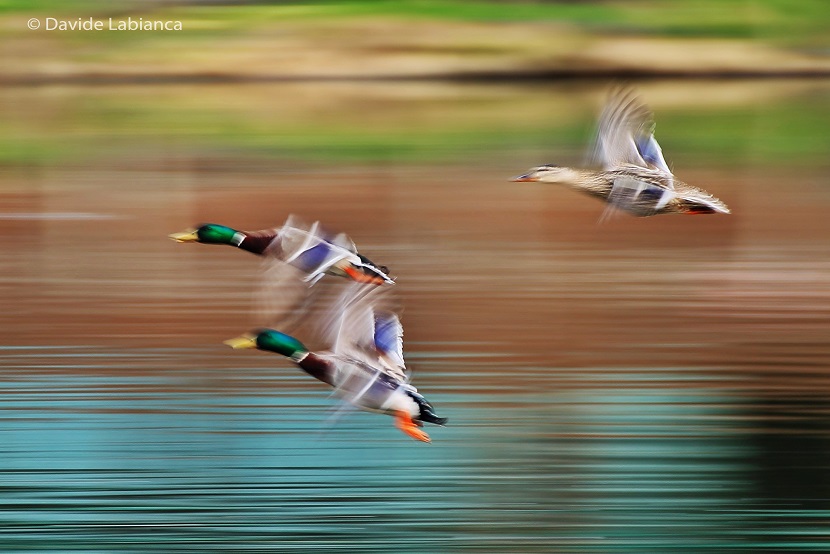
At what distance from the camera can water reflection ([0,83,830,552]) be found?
615 cm

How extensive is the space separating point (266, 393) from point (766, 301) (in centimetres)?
357

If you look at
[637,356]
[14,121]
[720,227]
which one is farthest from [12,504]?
[14,121]

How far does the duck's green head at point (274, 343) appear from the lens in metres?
6.32

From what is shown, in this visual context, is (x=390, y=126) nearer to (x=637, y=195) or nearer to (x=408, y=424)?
(x=637, y=195)

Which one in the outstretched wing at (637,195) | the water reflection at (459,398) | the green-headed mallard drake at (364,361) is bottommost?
the water reflection at (459,398)

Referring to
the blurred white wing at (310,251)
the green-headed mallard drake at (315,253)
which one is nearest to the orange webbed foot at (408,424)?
the green-headed mallard drake at (315,253)

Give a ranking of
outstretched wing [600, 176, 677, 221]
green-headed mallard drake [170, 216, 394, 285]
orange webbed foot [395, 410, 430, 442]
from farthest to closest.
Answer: outstretched wing [600, 176, 677, 221]
green-headed mallard drake [170, 216, 394, 285]
orange webbed foot [395, 410, 430, 442]

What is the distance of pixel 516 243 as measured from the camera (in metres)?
12.0

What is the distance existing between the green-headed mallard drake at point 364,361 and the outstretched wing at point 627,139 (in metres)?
1.41

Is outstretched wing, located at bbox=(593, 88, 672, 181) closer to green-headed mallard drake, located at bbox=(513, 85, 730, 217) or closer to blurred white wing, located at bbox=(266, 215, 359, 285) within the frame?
green-headed mallard drake, located at bbox=(513, 85, 730, 217)

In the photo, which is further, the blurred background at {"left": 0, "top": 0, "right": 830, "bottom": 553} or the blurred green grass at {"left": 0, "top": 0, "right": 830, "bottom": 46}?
the blurred green grass at {"left": 0, "top": 0, "right": 830, "bottom": 46}

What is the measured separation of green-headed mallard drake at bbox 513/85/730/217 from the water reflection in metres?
0.97

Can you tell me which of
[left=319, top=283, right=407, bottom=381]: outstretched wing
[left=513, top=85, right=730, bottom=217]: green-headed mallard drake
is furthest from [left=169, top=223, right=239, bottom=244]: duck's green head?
[left=513, top=85, right=730, bottom=217]: green-headed mallard drake

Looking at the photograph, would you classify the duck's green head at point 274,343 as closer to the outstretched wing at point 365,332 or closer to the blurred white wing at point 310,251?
the outstretched wing at point 365,332
